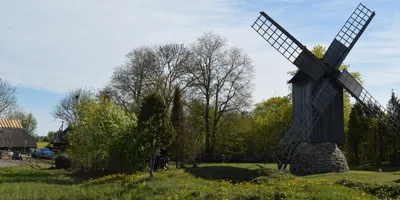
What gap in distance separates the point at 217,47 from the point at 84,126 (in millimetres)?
22544

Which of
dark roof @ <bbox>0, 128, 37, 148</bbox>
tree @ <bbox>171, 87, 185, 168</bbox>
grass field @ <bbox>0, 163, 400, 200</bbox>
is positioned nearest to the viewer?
grass field @ <bbox>0, 163, 400, 200</bbox>

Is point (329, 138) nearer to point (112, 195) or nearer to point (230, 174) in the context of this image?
point (230, 174)

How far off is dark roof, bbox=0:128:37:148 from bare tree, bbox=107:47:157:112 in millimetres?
13163

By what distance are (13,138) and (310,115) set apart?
40002 millimetres

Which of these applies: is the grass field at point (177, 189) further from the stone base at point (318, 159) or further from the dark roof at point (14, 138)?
the dark roof at point (14, 138)

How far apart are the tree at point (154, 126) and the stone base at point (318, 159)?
9.58 meters

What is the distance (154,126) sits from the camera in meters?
26.0

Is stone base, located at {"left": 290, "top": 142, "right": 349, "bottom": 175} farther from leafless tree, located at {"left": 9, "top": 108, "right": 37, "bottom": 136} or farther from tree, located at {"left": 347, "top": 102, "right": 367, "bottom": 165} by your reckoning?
leafless tree, located at {"left": 9, "top": 108, "right": 37, "bottom": 136}

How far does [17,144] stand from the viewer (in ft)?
178

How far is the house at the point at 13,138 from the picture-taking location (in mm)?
53000

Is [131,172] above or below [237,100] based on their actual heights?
below

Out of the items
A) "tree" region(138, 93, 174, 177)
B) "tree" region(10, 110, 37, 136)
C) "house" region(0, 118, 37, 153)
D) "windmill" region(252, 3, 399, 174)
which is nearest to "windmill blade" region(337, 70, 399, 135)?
"windmill" region(252, 3, 399, 174)

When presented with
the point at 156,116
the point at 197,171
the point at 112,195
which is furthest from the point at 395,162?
the point at 112,195

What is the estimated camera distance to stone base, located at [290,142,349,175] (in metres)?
29.8
